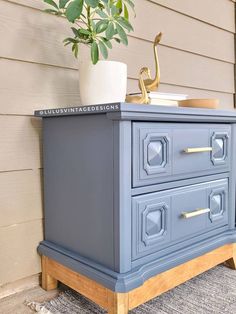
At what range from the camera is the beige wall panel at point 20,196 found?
1.16 metres

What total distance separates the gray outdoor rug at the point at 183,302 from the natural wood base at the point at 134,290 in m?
0.06

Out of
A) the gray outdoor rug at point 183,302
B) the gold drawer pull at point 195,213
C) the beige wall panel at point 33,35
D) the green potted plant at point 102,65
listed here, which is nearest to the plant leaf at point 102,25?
the green potted plant at point 102,65

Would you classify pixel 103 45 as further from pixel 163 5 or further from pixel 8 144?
pixel 163 5

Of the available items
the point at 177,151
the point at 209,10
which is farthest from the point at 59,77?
the point at 209,10

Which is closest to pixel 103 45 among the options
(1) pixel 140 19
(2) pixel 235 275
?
(1) pixel 140 19

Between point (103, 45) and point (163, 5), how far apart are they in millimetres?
772

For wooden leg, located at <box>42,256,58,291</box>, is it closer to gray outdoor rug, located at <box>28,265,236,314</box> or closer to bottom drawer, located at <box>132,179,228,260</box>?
gray outdoor rug, located at <box>28,265,236,314</box>

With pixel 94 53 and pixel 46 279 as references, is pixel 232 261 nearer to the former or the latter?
pixel 46 279

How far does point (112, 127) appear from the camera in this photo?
36.2 inches

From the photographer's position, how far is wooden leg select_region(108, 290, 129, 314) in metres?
0.90

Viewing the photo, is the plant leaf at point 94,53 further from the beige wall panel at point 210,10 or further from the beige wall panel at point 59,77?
the beige wall panel at point 210,10

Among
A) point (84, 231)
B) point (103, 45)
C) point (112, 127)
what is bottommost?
point (84, 231)

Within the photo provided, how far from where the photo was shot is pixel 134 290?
0.95m

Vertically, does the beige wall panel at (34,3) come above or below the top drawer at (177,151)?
above
